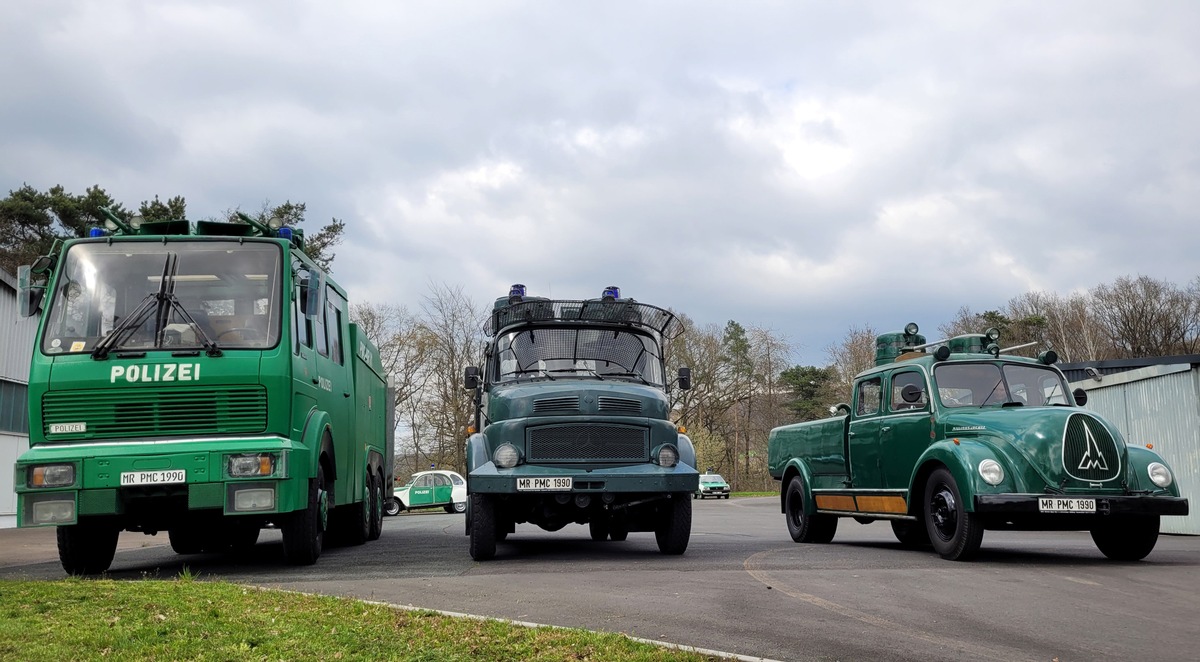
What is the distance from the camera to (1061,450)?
1034 cm

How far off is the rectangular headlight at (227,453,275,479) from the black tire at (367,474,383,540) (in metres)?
6.82

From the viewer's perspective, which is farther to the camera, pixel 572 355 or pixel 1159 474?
pixel 572 355

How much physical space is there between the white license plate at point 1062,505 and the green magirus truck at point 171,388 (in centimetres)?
698

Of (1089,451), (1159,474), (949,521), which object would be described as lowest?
(949,521)

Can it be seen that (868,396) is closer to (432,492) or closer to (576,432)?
(576,432)

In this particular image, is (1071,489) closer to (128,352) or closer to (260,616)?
(260,616)

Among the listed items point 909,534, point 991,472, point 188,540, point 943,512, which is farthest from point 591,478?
point 909,534

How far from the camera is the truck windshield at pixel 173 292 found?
957cm

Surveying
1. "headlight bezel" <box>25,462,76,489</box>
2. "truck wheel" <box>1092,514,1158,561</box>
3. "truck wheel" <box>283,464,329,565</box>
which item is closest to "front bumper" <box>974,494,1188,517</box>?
"truck wheel" <box>1092,514,1158,561</box>

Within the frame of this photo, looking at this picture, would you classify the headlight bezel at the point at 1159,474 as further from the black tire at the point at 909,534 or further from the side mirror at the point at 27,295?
the side mirror at the point at 27,295

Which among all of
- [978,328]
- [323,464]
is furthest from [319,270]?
[978,328]

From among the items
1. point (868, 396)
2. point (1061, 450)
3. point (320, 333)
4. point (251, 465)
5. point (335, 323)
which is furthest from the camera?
point (868, 396)

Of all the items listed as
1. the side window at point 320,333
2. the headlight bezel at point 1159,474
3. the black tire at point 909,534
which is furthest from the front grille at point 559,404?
the headlight bezel at point 1159,474

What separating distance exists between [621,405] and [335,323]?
388 centimetres
